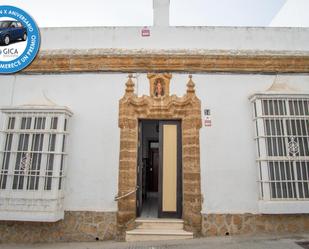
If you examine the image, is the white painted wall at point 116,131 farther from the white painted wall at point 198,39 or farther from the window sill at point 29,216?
the white painted wall at point 198,39

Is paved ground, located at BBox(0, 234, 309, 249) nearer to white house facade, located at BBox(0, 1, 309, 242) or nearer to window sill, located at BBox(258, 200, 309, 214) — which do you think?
white house facade, located at BBox(0, 1, 309, 242)

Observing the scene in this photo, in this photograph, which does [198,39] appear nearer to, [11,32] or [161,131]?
[161,131]

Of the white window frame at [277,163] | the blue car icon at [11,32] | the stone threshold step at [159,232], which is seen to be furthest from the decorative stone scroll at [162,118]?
the blue car icon at [11,32]

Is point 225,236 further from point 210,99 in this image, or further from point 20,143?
point 20,143

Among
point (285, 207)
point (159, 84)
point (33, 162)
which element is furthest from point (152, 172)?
point (285, 207)

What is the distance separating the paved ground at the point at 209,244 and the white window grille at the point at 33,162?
601mm

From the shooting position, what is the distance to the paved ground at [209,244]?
13.3 feet

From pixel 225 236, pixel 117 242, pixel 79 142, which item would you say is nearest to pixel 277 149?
pixel 225 236

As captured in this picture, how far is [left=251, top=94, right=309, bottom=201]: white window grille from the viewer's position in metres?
4.60

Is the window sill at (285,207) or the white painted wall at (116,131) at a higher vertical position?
the white painted wall at (116,131)

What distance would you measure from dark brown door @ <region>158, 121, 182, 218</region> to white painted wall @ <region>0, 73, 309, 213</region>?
542mm

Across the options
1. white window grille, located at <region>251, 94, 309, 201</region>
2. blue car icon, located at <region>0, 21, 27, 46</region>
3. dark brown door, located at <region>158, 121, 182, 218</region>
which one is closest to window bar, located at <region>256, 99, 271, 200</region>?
white window grille, located at <region>251, 94, 309, 201</region>

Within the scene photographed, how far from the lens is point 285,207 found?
446 cm

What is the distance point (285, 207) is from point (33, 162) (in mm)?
5224
